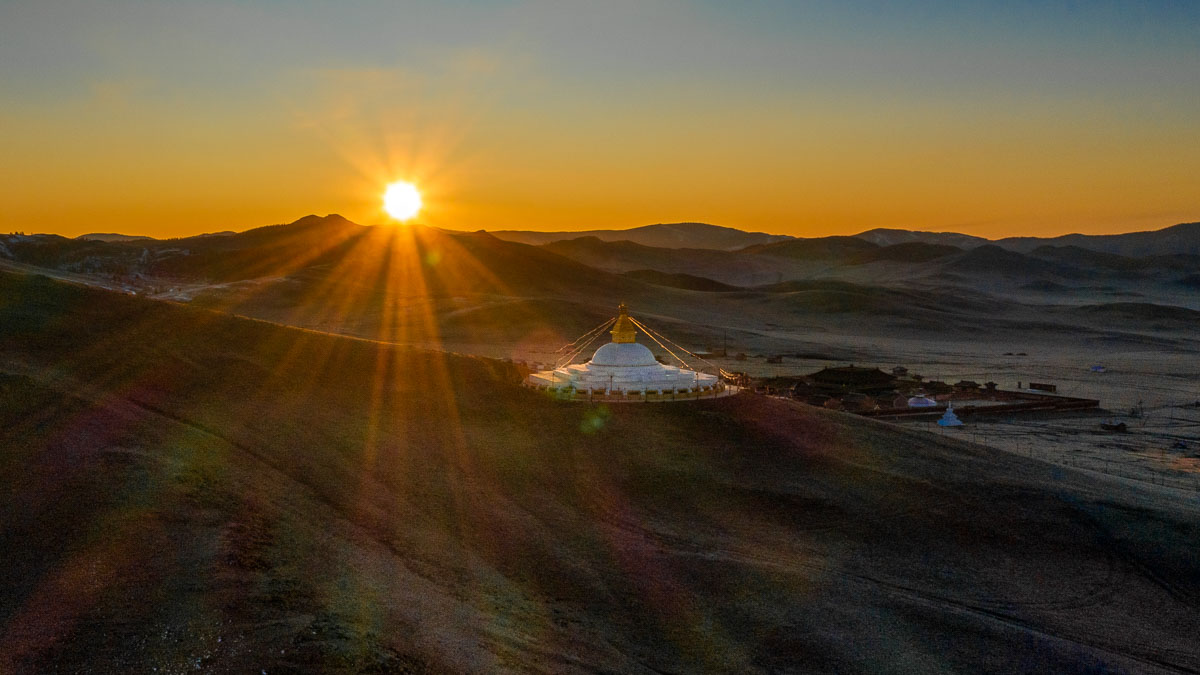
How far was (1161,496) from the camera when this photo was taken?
27969mm

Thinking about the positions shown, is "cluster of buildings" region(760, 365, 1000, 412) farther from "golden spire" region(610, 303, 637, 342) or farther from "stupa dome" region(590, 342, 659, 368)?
"stupa dome" region(590, 342, 659, 368)

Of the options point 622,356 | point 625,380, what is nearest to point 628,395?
point 625,380

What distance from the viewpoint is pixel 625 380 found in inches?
1112

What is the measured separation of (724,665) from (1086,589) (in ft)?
31.6

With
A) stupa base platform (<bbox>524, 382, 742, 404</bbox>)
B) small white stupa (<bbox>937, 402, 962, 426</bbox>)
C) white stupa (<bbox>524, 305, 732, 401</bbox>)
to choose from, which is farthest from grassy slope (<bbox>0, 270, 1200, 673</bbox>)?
small white stupa (<bbox>937, 402, 962, 426</bbox>)

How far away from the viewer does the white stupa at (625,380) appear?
27734mm

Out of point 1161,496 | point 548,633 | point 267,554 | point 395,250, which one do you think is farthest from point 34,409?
point 395,250

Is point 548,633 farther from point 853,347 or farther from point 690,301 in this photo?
point 690,301

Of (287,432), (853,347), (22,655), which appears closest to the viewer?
(22,655)

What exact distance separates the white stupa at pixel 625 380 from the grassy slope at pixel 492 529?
0.79m

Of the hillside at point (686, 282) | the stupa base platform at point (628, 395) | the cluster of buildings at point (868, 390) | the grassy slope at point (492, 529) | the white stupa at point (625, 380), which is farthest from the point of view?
the hillside at point (686, 282)

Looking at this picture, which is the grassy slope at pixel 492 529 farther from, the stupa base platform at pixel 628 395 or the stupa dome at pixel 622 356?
the stupa dome at pixel 622 356

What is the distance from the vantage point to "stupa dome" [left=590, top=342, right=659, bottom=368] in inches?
1156

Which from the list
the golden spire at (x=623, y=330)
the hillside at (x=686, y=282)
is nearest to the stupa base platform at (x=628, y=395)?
the golden spire at (x=623, y=330)
